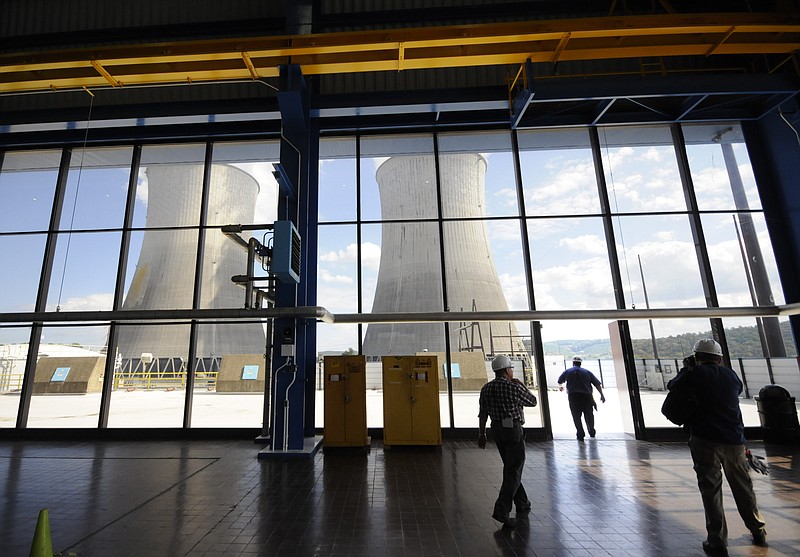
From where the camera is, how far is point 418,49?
602 centimetres

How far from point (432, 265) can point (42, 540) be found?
6180mm

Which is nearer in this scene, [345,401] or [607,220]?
[345,401]

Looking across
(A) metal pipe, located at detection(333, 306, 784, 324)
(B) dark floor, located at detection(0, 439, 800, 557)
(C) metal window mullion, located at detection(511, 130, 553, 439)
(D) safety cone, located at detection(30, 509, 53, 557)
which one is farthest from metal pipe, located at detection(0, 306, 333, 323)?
(C) metal window mullion, located at detection(511, 130, 553, 439)

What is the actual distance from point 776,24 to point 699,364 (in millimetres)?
6043

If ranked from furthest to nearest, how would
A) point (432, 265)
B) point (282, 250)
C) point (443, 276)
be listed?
point (432, 265), point (443, 276), point (282, 250)

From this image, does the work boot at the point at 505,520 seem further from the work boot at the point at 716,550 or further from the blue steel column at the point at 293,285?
the blue steel column at the point at 293,285

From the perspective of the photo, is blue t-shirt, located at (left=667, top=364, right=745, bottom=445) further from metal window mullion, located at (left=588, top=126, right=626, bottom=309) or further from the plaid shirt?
metal window mullion, located at (left=588, top=126, right=626, bottom=309)

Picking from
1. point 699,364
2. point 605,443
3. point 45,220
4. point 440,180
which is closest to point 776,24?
point 440,180

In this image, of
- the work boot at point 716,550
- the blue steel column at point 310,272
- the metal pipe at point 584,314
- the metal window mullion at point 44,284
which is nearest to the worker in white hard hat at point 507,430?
the work boot at point 716,550

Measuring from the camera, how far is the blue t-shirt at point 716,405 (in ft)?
9.56

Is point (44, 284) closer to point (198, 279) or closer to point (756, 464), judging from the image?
point (198, 279)

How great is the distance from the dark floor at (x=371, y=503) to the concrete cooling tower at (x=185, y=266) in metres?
2.04

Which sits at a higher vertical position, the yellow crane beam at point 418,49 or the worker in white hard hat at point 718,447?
the yellow crane beam at point 418,49

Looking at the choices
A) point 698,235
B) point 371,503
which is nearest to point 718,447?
point 371,503
